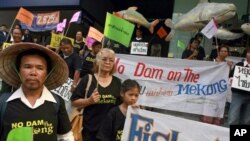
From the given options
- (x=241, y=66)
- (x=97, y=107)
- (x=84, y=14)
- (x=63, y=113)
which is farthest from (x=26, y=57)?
(x=84, y=14)

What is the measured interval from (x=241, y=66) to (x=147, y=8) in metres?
11.1

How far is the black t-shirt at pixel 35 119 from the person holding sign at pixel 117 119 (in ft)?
4.12

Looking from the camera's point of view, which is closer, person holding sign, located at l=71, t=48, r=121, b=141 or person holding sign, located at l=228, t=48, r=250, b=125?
person holding sign, located at l=71, t=48, r=121, b=141

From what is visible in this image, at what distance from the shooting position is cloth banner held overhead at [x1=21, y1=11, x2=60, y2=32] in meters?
15.2

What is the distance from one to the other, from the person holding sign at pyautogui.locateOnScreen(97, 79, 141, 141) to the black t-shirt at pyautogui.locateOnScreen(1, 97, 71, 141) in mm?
1255

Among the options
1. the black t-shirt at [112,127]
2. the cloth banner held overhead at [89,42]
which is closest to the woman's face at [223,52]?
the cloth banner held overhead at [89,42]

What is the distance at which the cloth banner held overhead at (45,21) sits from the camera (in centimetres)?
1524

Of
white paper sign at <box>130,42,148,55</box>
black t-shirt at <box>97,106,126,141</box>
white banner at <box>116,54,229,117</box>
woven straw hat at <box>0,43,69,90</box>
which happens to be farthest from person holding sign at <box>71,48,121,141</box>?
white paper sign at <box>130,42,148,55</box>

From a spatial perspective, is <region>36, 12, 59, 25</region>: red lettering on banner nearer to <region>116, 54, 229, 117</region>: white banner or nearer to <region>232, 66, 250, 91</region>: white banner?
<region>116, 54, 229, 117</region>: white banner

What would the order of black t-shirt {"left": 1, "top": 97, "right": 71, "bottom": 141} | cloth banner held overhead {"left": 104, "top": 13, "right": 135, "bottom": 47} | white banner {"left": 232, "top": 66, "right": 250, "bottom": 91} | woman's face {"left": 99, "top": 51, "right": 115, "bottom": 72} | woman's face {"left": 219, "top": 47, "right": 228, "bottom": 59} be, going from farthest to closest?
woman's face {"left": 219, "top": 47, "right": 228, "bottom": 59}
white banner {"left": 232, "top": 66, "right": 250, "bottom": 91}
cloth banner held overhead {"left": 104, "top": 13, "right": 135, "bottom": 47}
woman's face {"left": 99, "top": 51, "right": 115, "bottom": 72}
black t-shirt {"left": 1, "top": 97, "right": 71, "bottom": 141}

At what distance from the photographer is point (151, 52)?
1658 cm

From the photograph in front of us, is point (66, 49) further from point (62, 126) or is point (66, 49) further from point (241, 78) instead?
point (62, 126)

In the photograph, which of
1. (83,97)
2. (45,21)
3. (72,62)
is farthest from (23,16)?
(83,97)

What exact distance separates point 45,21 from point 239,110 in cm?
993
